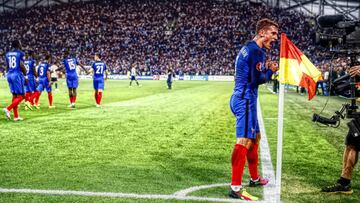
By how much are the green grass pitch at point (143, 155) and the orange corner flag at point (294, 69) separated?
4.66 feet

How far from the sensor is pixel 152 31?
66.4m

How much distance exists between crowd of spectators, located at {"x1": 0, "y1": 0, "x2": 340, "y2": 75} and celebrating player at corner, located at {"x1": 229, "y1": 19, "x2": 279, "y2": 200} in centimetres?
5111

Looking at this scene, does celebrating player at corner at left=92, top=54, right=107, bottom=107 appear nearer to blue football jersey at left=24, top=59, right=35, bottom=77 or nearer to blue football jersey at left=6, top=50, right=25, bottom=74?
blue football jersey at left=24, top=59, right=35, bottom=77

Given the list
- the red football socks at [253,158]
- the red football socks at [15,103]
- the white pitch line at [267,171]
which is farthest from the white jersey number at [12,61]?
the red football socks at [253,158]

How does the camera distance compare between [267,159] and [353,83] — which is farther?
[267,159]

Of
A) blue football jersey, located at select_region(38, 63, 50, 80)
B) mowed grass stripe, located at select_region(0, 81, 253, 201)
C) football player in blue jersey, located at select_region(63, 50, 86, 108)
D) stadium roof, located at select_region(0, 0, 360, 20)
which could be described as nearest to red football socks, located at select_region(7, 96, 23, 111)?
mowed grass stripe, located at select_region(0, 81, 253, 201)

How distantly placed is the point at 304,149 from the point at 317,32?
405 centimetres

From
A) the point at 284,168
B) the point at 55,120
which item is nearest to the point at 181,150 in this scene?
the point at 284,168

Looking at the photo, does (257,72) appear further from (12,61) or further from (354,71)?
(12,61)

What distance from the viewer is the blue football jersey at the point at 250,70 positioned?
5.15m

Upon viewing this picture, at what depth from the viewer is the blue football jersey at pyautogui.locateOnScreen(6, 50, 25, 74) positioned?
39.9 feet

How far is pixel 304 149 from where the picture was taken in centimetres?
875

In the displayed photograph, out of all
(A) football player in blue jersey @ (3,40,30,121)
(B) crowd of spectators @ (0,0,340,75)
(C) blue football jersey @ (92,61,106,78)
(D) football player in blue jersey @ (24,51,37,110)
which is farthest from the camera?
(B) crowd of spectators @ (0,0,340,75)

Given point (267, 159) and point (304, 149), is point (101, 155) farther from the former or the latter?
point (304, 149)
